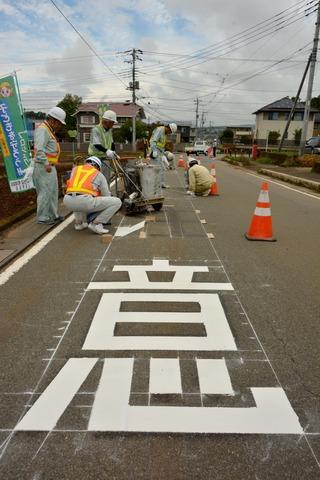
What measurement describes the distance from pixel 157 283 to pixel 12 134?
7.79 metres

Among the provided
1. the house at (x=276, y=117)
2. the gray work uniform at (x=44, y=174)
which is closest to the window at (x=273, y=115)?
the house at (x=276, y=117)

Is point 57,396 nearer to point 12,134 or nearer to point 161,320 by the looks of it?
point 161,320

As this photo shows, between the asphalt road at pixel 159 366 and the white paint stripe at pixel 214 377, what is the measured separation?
0.01 meters

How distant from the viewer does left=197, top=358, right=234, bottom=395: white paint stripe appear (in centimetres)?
276

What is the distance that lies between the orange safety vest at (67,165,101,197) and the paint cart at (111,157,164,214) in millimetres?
1605

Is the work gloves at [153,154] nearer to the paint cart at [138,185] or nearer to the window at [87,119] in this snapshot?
the paint cart at [138,185]

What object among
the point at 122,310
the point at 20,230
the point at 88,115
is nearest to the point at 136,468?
the point at 122,310

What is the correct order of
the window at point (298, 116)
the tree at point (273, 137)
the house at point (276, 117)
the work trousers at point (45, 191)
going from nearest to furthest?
the work trousers at point (45, 191) < the tree at point (273, 137) < the house at point (276, 117) < the window at point (298, 116)

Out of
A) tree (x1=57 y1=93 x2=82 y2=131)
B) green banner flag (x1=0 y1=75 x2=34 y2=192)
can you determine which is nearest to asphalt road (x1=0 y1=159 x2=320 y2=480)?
green banner flag (x1=0 y1=75 x2=34 y2=192)

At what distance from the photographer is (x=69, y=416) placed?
249 cm

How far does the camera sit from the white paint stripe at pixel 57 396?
2.43 metres

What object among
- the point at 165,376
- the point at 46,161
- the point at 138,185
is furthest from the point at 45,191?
the point at 165,376

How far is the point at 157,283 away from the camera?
468 cm

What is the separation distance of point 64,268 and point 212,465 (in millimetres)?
3471
